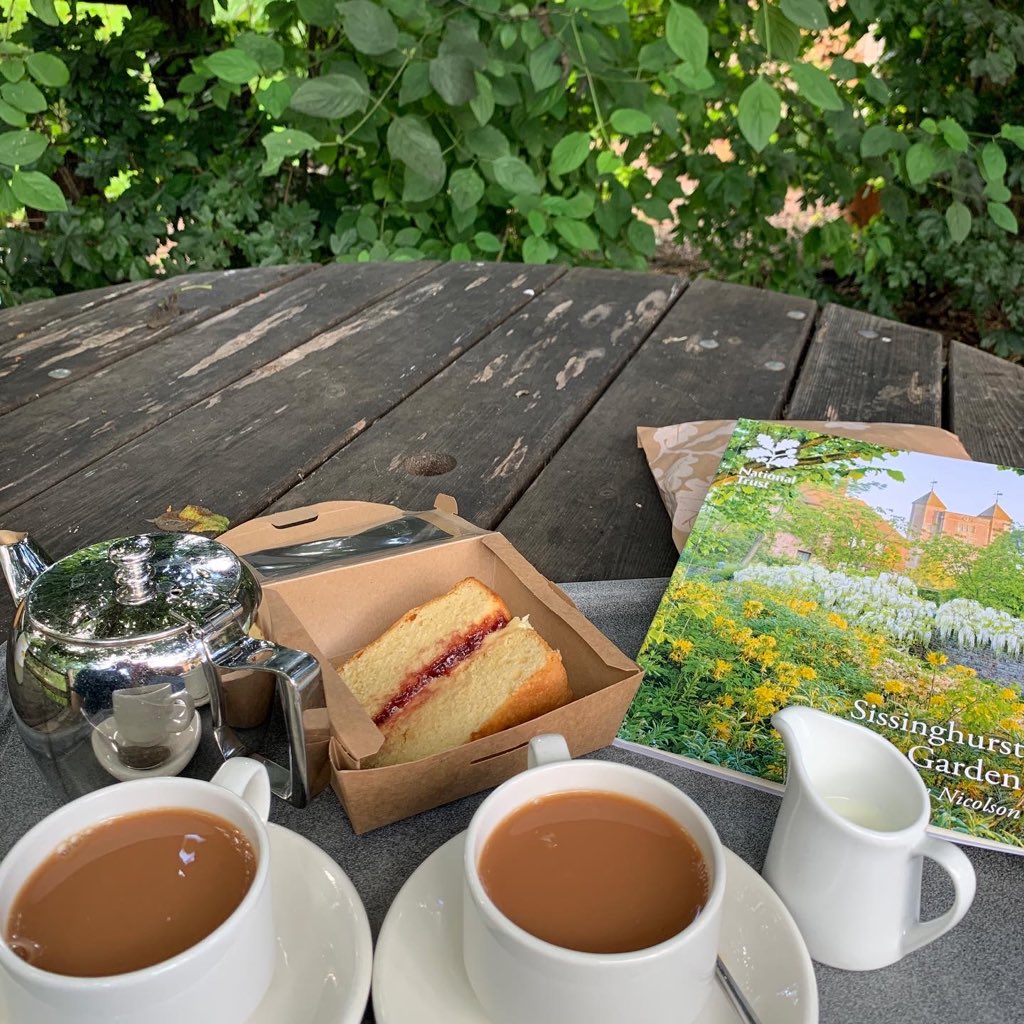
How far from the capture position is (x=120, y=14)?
2686mm

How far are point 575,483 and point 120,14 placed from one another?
241 cm

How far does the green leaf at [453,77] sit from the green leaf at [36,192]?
695 mm

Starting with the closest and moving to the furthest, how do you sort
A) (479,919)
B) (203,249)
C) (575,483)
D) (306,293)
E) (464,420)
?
1. (479,919)
2. (575,483)
3. (464,420)
4. (306,293)
5. (203,249)

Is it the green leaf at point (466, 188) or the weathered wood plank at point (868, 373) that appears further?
the green leaf at point (466, 188)

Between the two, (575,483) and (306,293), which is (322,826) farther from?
(306,293)

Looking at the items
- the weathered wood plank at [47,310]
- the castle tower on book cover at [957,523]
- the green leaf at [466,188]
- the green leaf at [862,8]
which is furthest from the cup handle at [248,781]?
the green leaf at [862,8]

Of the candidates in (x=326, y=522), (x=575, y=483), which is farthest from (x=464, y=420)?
(x=326, y=522)

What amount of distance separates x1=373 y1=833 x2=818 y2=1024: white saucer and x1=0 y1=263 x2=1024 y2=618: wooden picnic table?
0.40 m

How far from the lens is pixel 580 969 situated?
15.9 inches

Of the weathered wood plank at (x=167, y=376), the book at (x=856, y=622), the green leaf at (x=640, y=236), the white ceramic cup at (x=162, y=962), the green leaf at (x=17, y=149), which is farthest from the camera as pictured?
the green leaf at (x=640, y=236)

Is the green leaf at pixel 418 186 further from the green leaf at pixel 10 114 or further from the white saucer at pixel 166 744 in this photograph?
the white saucer at pixel 166 744

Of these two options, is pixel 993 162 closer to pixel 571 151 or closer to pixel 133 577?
pixel 571 151

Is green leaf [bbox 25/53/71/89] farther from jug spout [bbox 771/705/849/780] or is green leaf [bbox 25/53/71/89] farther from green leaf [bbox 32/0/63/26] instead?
jug spout [bbox 771/705/849/780]

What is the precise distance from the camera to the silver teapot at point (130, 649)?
1.81ft
